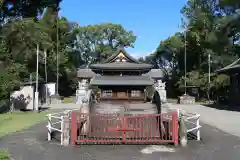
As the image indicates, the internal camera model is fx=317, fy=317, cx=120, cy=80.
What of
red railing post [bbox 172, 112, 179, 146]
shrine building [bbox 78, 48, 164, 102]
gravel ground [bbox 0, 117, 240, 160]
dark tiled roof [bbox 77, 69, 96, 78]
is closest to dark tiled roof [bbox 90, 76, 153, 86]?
shrine building [bbox 78, 48, 164, 102]

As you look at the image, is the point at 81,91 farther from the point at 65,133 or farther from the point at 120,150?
the point at 120,150

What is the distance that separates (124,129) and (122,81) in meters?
12.0

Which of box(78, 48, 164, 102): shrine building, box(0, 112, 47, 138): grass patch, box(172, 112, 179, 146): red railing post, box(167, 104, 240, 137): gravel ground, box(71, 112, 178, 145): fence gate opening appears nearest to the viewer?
box(172, 112, 179, 146): red railing post

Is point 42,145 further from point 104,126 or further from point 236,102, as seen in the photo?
point 236,102

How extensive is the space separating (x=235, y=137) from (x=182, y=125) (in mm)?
3263

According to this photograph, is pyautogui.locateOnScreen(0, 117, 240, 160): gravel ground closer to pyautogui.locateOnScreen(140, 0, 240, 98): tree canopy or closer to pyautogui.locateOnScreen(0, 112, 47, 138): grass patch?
pyautogui.locateOnScreen(0, 112, 47, 138): grass patch

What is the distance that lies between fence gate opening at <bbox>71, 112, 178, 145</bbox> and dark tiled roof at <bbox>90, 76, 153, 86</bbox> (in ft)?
30.0

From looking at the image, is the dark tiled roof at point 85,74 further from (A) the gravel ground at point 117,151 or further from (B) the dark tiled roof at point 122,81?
(A) the gravel ground at point 117,151

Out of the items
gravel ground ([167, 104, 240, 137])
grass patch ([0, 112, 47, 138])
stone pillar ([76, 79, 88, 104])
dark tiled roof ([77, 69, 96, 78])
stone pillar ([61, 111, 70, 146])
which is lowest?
grass patch ([0, 112, 47, 138])

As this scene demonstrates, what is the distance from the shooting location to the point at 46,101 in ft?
153

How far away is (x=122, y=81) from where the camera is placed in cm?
2414

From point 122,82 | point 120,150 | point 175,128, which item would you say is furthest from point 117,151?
point 122,82

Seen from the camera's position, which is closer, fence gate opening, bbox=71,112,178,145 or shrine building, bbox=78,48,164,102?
fence gate opening, bbox=71,112,178,145

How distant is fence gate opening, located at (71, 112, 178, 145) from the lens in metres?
12.3
